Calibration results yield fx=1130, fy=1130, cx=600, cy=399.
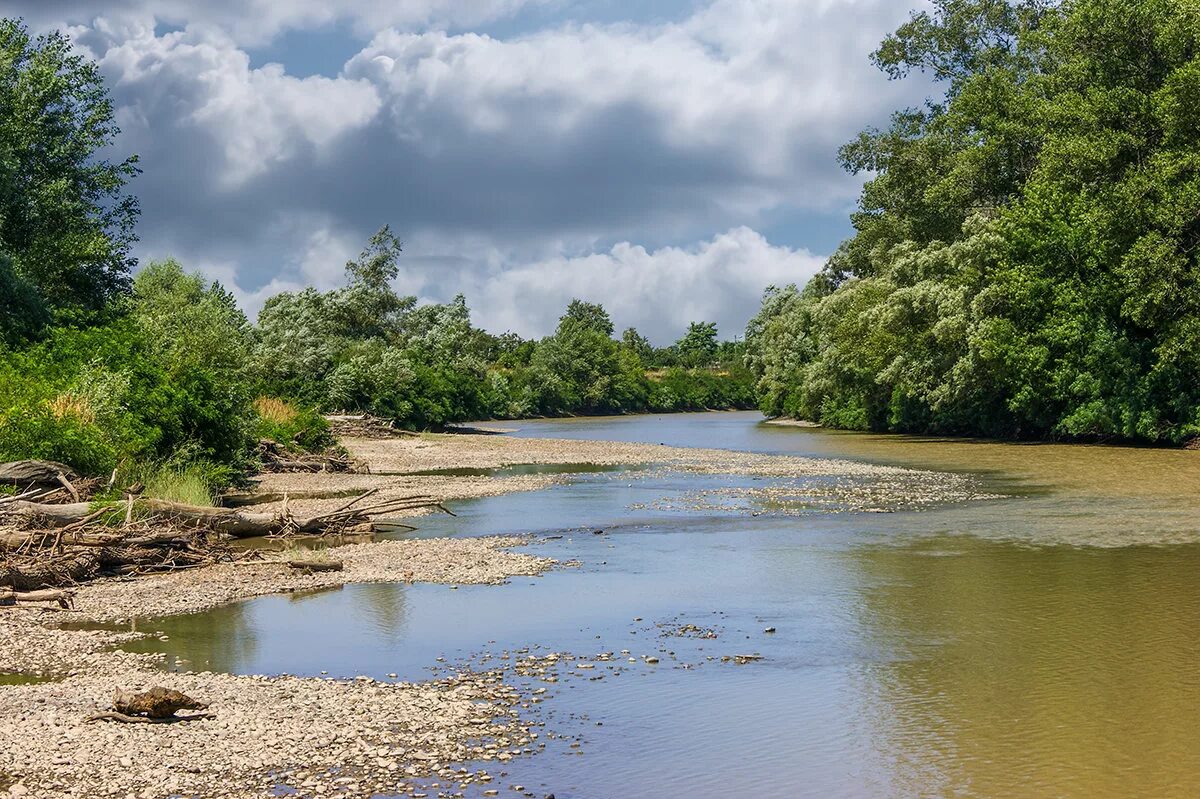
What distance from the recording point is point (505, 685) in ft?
41.1

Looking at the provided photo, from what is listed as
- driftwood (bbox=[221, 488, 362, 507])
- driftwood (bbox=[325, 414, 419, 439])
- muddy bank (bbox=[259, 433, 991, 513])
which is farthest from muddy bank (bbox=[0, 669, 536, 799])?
driftwood (bbox=[325, 414, 419, 439])

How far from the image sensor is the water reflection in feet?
31.9

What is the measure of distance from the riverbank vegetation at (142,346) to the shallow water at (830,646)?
8409mm

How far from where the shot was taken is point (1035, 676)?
12.7m

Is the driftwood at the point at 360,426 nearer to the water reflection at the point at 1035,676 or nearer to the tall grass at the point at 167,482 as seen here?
the tall grass at the point at 167,482

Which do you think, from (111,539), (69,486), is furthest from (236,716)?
(69,486)

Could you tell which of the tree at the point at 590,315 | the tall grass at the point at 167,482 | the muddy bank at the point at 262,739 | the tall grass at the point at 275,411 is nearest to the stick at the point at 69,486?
the tall grass at the point at 167,482

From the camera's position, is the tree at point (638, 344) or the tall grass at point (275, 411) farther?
the tree at point (638, 344)

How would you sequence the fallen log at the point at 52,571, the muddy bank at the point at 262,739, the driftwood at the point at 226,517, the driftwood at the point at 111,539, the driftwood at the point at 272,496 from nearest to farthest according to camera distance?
the muddy bank at the point at 262,739
the fallen log at the point at 52,571
the driftwood at the point at 111,539
the driftwood at the point at 226,517
the driftwood at the point at 272,496

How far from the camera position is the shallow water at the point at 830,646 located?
9945 mm

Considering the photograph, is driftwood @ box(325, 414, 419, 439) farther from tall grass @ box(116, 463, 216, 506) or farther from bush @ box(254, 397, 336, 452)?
tall grass @ box(116, 463, 216, 506)

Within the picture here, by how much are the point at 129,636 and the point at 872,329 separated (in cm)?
5548

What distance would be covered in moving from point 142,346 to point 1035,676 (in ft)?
94.9

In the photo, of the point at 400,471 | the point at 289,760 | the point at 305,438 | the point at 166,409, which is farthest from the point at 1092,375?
the point at 289,760
